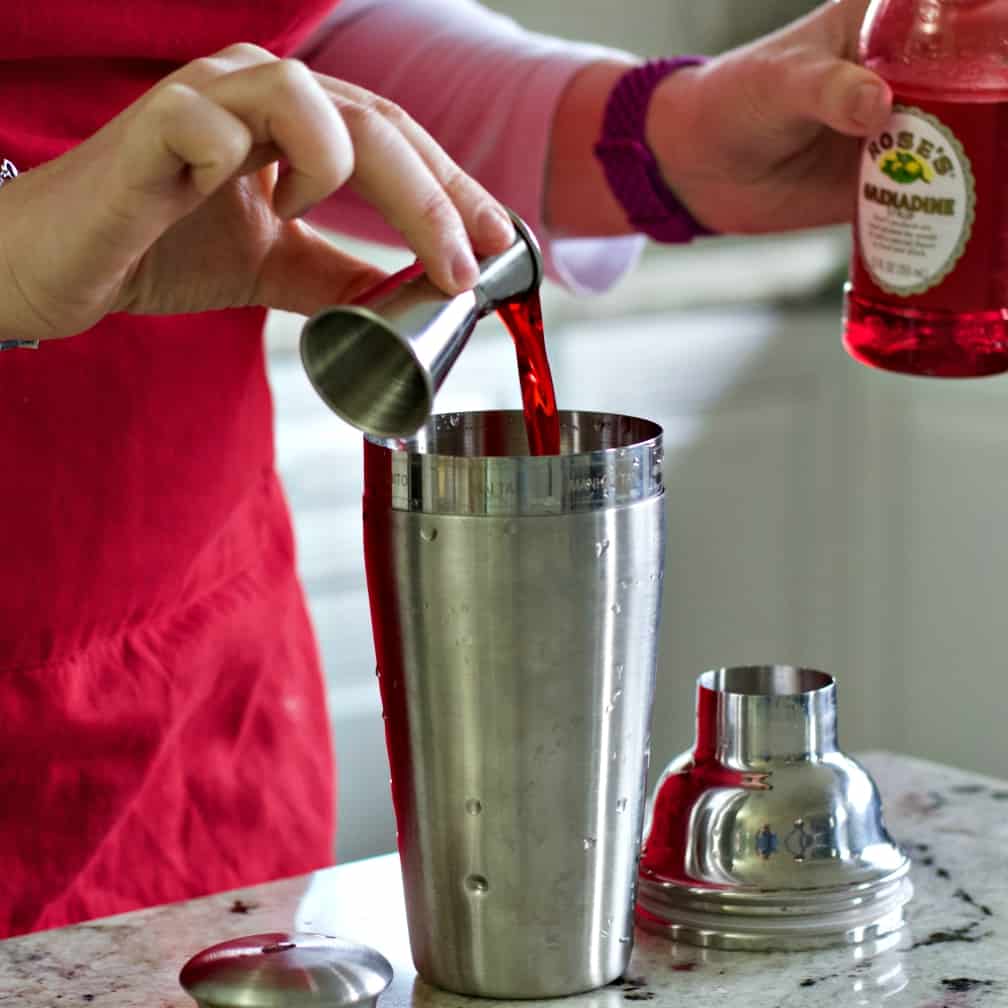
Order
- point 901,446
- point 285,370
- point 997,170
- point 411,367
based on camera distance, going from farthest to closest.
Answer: point 901,446
point 285,370
point 997,170
point 411,367

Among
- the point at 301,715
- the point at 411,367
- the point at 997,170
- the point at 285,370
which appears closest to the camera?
the point at 411,367

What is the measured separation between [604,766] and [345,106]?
0.25 meters

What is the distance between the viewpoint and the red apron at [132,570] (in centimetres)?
85

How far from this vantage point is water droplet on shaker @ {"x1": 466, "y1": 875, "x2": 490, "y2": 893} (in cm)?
63

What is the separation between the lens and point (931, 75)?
0.84 meters

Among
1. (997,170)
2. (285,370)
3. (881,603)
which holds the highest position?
(997,170)

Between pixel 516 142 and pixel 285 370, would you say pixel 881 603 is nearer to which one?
pixel 285 370

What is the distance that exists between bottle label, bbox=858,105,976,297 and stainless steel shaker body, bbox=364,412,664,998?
0.68ft

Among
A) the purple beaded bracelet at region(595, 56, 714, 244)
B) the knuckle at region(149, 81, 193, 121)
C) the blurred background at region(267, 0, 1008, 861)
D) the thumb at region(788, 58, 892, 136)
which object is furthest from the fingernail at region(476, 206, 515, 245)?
the blurred background at region(267, 0, 1008, 861)

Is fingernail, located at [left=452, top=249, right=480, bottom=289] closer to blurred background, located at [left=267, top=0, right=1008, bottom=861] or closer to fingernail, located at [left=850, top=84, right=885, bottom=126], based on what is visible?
fingernail, located at [left=850, top=84, right=885, bottom=126]

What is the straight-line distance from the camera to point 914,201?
0.77 metres

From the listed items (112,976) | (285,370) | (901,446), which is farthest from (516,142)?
(901,446)

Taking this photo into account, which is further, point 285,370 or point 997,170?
point 285,370

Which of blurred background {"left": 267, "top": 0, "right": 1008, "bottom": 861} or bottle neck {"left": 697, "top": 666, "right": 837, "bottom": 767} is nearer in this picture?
bottle neck {"left": 697, "top": 666, "right": 837, "bottom": 767}
